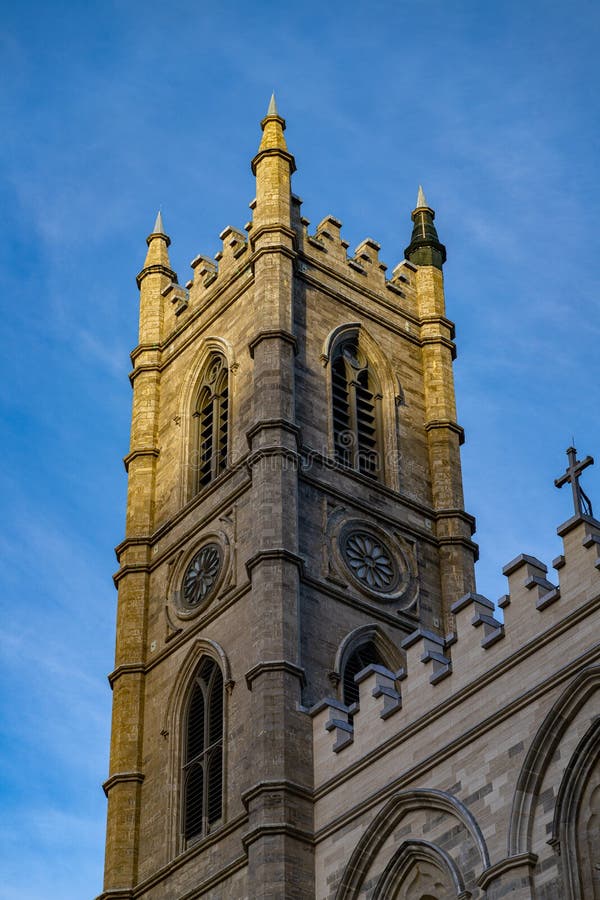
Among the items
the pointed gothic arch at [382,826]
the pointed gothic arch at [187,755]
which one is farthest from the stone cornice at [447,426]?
the pointed gothic arch at [382,826]

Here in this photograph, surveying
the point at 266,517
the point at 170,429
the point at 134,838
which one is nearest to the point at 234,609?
the point at 266,517

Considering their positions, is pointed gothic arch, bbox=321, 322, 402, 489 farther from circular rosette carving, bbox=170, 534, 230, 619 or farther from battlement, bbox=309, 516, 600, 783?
battlement, bbox=309, 516, 600, 783

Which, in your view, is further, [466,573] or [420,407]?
[420,407]

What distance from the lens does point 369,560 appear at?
118 feet

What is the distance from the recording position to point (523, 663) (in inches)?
1008

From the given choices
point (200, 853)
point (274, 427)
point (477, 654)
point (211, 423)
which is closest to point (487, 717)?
Result: point (477, 654)

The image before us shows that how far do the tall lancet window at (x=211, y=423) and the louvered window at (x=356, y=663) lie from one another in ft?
19.4

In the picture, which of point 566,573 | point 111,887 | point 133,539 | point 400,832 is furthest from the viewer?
point 133,539

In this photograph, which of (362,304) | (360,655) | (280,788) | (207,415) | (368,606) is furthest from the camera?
(362,304)

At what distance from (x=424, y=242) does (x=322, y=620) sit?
49.3 ft

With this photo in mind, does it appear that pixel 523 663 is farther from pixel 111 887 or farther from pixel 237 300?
pixel 237 300

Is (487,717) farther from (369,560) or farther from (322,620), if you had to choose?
(369,560)

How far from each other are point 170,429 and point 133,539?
3394 millimetres

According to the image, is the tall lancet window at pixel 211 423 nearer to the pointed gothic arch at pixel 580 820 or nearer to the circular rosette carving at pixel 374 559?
the circular rosette carving at pixel 374 559
